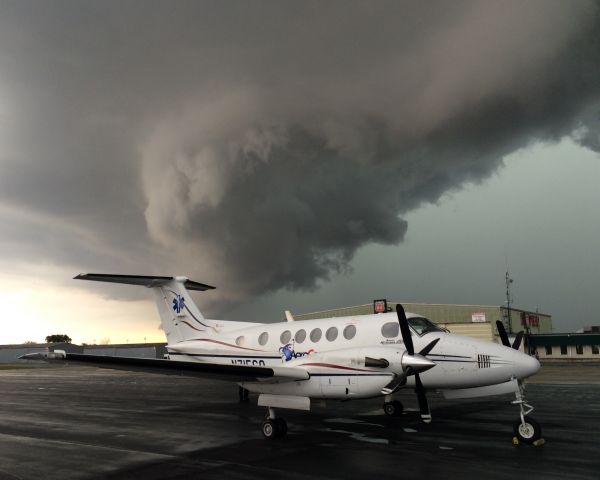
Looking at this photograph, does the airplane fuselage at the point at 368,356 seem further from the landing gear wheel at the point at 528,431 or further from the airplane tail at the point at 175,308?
the airplane tail at the point at 175,308

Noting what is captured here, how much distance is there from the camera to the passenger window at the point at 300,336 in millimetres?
15891

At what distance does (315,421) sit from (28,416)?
1094cm

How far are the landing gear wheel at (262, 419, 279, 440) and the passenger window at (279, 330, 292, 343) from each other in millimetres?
4282

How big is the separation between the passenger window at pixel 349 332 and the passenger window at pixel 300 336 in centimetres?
176

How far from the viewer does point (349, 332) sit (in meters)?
14.6

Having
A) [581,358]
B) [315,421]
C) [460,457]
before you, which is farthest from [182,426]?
[581,358]

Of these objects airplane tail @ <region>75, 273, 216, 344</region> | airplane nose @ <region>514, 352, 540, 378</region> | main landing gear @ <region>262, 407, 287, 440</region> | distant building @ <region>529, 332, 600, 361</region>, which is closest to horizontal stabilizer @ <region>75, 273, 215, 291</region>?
airplane tail @ <region>75, 273, 216, 344</region>

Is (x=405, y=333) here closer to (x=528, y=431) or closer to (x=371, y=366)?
(x=371, y=366)

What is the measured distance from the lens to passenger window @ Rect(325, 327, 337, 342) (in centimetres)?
1492

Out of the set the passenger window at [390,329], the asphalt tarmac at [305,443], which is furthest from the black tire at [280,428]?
the passenger window at [390,329]

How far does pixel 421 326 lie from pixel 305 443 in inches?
179

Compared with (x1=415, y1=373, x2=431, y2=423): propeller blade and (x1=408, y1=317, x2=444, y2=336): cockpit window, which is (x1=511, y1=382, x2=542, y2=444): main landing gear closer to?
(x1=415, y1=373, x2=431, y2=423): propeller blade

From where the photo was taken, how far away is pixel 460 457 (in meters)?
9.79

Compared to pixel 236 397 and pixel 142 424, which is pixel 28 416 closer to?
pixel 142 424
